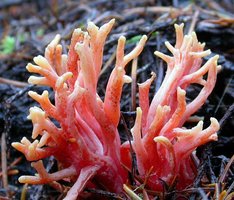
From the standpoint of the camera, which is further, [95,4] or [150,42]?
[95,4]

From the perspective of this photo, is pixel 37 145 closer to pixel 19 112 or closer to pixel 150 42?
pixel 19 112

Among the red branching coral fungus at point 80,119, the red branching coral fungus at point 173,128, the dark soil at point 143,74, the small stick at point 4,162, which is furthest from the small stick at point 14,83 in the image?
the red branching coral fungus at point 173,128

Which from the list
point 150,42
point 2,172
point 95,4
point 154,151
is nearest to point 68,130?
point 154,151

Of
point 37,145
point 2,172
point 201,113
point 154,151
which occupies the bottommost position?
point 2,172

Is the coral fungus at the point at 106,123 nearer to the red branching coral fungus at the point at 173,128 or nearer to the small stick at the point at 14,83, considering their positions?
the red branching coral fungus at the point at 173,128

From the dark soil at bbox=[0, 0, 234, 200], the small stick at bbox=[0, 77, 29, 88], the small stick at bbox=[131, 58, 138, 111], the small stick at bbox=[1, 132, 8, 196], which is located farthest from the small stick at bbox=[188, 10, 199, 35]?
the small stick at bbox=[1, 132, 8, 196]

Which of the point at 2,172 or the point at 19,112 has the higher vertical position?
the point at 19,112

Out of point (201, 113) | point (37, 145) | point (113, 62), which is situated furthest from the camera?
point (113, 62)

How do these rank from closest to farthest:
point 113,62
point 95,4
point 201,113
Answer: point 201,113 → point 113,62 → point 95,4
